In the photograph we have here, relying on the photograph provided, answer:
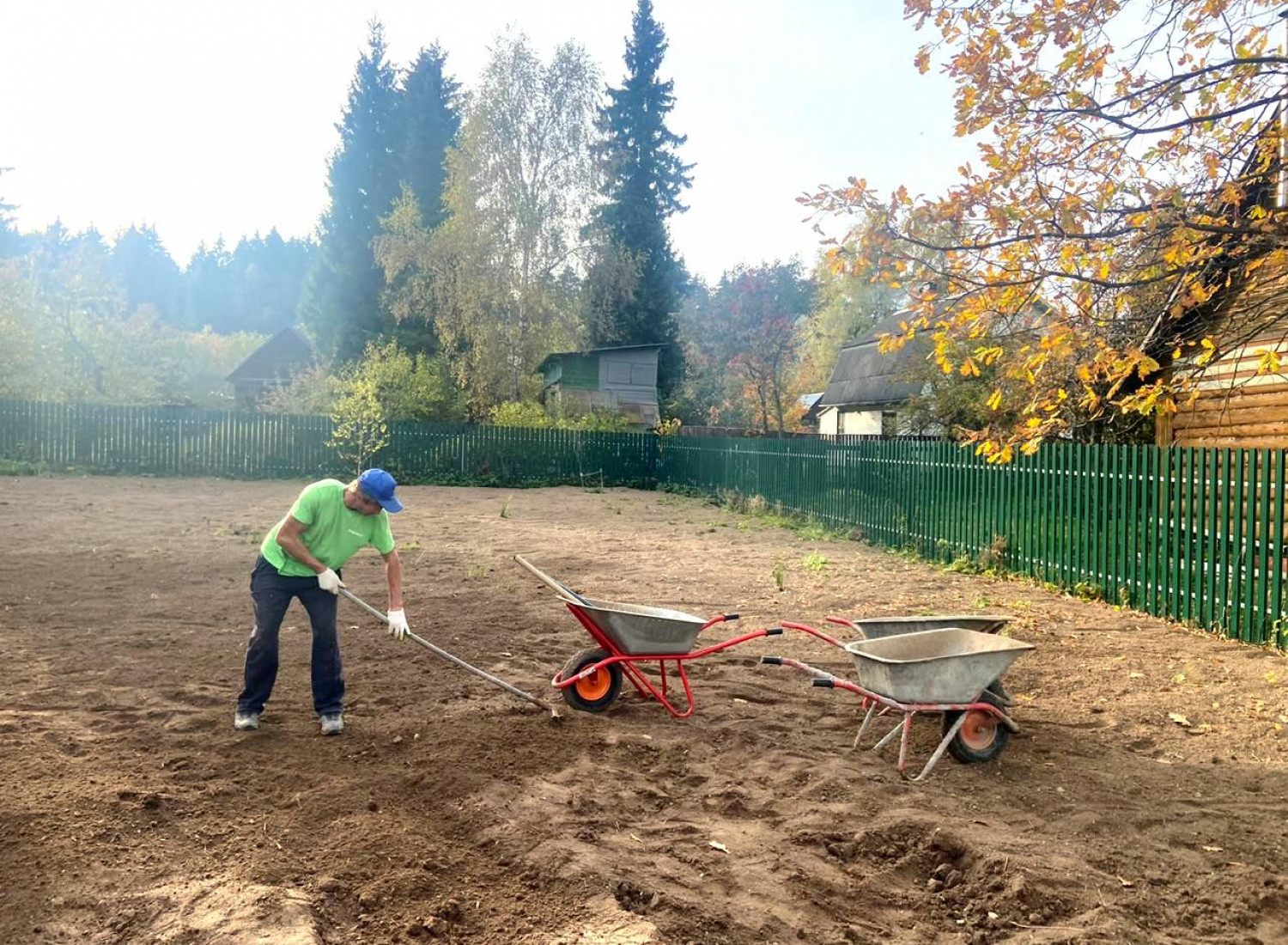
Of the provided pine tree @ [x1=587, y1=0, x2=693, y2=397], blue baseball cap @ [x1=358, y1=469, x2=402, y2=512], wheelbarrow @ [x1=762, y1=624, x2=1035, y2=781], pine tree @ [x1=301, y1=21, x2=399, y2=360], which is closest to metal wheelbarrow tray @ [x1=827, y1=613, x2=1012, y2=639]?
wheelbarrow @ [x1=762, y1=624, x2=1035, y2=781]

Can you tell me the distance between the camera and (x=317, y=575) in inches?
185

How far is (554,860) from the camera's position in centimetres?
323

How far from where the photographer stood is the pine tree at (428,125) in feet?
128

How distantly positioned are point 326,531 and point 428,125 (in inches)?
1546

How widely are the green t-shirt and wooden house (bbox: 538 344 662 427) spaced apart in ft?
98.1

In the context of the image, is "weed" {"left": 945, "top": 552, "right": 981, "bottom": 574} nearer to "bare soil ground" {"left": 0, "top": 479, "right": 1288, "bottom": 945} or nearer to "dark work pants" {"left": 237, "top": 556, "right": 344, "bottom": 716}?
"bare soil ground" {"left": 0, "top": 479, "right": 1288, "bottom": 945}

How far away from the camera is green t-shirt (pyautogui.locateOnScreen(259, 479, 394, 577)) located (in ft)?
15.4

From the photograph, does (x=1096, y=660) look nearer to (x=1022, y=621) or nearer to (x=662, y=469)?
(x=1022, y=621)

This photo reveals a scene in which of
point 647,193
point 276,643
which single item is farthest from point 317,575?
point 647,193

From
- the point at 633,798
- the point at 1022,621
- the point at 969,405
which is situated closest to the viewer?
the point at 633,798

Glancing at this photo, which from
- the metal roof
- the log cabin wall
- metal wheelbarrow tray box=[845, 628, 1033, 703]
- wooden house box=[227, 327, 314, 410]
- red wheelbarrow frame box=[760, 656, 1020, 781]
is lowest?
red wheelbarrow frame box=[760, 656, 1020, 781]

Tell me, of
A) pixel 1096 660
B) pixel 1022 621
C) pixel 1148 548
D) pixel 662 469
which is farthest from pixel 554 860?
pixel 662 469

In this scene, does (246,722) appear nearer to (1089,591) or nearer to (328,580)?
(328,580)

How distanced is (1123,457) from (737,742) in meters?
6.00
